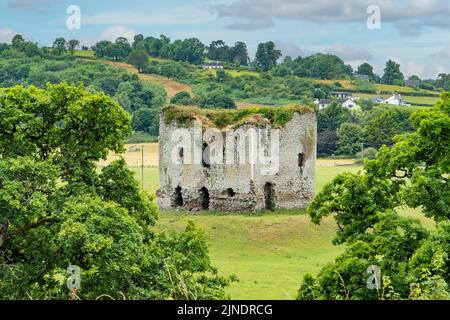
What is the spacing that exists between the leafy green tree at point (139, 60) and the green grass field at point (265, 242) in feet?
416

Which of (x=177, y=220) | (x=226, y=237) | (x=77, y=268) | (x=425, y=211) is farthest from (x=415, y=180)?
(x=177, y=220)

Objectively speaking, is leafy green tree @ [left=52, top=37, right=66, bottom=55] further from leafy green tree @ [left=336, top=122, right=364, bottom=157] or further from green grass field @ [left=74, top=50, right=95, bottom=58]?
leafy green tree @ [left=336, top=122, right=364, bottom=157]

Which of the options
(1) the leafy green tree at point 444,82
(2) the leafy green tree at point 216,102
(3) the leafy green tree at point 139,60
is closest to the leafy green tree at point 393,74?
(1) the leafy green tree at point 444,82

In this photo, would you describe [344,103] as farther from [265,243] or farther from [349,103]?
[265,243]

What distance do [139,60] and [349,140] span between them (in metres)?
80.3

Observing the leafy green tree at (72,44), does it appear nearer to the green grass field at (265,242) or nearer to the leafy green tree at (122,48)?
the leafy green tree at (122,48)

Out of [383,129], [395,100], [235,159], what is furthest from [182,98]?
[235,159]

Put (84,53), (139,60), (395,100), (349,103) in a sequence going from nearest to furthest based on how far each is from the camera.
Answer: (349,103) < (395,100) < (139,60) < (84,53)

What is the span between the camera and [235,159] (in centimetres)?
5194

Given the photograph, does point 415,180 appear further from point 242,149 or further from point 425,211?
point 242,149

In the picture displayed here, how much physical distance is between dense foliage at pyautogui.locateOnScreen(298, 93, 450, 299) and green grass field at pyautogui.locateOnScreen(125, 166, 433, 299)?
9542 mm

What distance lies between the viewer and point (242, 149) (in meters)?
51.9
